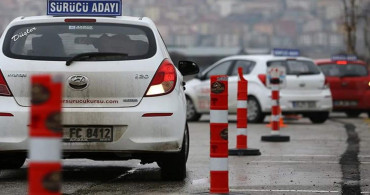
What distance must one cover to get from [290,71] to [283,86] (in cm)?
49

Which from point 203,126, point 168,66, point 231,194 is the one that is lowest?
point 203,126

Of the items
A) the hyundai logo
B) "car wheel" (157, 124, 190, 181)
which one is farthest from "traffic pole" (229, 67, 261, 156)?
the hyundai logo

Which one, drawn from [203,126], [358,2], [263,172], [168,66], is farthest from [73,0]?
[358,2]

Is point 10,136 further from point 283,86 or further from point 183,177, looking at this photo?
point 283,86

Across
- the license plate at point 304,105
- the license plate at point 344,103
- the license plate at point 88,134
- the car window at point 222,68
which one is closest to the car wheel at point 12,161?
the license plate at point 88,134

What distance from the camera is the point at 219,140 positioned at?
8898mm

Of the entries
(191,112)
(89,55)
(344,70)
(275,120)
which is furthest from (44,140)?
(344,70)

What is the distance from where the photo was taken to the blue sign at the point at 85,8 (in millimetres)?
10922

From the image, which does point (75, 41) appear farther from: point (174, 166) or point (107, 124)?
point (174, 166)

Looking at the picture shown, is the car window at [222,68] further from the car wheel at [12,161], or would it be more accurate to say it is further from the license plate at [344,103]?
the car wheel at [12,161]

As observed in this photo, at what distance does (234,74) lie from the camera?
23891 millimetres

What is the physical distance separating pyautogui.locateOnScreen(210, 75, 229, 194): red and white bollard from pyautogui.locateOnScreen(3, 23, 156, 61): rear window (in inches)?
54.4

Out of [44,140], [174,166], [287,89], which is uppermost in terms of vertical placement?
[44,140]

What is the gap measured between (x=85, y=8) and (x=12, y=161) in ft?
5.47
